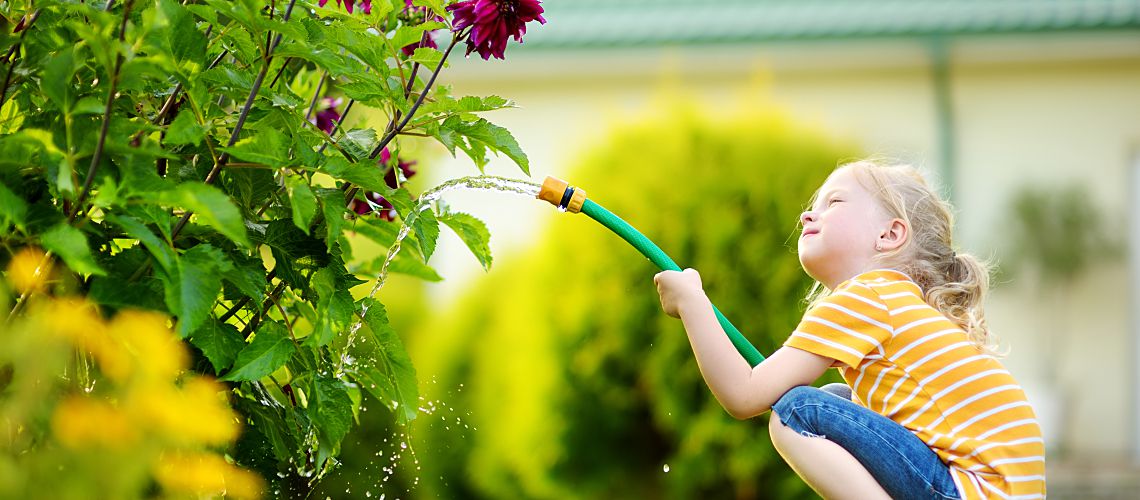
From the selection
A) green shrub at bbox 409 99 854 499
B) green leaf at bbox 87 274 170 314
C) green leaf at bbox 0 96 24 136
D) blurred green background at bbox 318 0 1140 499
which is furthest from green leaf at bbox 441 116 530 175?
blurred green background at bbox 318 0 1140 499

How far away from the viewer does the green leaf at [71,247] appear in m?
1.12

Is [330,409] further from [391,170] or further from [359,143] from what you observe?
[391,170]

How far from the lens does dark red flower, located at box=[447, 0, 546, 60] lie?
1.48m

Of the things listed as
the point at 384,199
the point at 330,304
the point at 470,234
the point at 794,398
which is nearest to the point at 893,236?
the point at 794,398

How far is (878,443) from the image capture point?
156 centimetres

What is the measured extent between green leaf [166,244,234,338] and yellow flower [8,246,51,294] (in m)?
0.16

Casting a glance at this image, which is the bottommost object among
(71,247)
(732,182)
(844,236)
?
(732,182)

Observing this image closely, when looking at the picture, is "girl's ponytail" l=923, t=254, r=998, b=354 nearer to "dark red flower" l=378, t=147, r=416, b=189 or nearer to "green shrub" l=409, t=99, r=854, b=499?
"dark red flower" l=378, t=147, r=416, b=189

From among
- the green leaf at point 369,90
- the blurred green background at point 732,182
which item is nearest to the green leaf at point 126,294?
the green leaf at point 369,90

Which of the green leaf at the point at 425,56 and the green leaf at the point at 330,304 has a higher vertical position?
the green leaf at the point at 425,56

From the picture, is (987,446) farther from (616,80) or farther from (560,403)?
(616,80)

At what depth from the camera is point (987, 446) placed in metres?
1.57

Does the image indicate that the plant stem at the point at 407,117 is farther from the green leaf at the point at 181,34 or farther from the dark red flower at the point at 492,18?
the green leaf at the point at 181,34

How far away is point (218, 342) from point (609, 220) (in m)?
0.60
